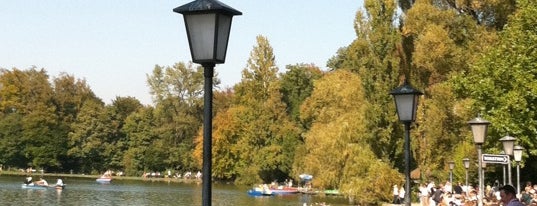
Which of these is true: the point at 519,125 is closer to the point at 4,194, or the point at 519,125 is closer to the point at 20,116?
the point at 4,194

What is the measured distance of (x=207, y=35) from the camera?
20.3 ft

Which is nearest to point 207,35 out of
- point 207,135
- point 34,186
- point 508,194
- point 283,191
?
point 207,135

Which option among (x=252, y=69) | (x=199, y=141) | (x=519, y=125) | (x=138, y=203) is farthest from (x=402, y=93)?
(x=199, y=141)

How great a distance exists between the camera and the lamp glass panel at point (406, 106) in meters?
11.2

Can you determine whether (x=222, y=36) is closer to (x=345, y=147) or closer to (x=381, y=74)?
(x=381, y=74)

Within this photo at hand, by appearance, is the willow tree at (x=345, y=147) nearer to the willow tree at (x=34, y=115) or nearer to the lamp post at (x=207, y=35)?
the lamp post at (x=207, y=35)

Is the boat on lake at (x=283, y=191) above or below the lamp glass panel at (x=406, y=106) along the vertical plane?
below

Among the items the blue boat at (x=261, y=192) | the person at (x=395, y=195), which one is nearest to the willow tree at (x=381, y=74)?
the person at (x=395, y=195)

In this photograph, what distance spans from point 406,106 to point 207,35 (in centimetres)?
577

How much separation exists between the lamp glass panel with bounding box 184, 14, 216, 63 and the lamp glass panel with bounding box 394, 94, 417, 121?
18.5 ft

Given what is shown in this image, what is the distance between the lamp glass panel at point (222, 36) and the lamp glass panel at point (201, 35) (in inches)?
2.2

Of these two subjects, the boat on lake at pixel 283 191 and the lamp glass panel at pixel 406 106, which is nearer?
the lamp glass panel at pixel 406 106

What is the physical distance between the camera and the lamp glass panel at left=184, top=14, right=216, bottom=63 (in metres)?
6.15

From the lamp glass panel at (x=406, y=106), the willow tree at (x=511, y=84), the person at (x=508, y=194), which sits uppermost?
the willow tree at (x=511, y=84)
